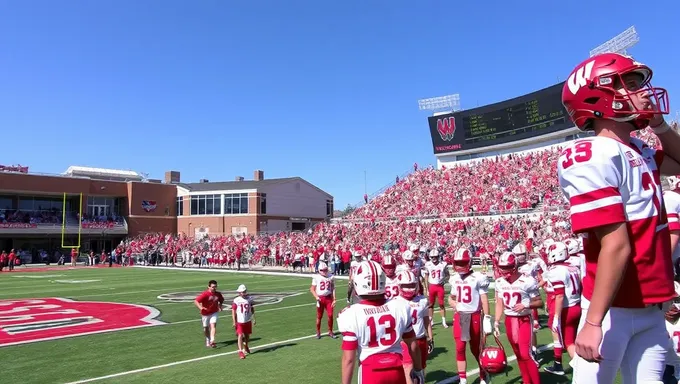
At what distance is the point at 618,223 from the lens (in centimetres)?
220

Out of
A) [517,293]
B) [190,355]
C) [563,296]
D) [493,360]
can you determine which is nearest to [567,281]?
[563,296]

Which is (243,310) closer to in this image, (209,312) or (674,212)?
(209,312)

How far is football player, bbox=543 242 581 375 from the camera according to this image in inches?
292

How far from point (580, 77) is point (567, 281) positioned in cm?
580

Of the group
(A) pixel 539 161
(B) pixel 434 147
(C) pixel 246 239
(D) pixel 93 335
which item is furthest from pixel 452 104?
(D) pixel 93 335

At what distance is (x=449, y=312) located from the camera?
1523cm

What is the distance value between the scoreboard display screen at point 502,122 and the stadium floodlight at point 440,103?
6.85 metres

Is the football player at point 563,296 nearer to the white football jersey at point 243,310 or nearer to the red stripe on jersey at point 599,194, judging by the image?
the red stripe on jersey at point 599,194

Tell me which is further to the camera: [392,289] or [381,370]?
[392,289]

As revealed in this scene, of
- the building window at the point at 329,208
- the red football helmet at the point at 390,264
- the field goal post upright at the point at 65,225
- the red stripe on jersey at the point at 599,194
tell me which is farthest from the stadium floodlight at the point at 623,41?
the field goal post upright at the point at 65,225

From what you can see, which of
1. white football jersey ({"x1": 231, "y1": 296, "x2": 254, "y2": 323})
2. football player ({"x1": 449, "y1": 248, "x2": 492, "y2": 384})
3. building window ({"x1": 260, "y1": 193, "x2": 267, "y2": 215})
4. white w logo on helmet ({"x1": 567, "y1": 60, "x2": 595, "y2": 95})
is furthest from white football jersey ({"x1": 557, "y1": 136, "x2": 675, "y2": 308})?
building window ({"x1": 260, "y1": 193, "x2": 267, "y2": 215})

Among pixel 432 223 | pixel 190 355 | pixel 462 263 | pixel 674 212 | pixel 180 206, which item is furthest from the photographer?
pixel 180 206

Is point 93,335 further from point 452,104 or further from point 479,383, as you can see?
point 452,104

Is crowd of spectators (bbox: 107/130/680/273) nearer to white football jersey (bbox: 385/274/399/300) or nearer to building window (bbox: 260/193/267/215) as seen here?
building window (bbox: 260/193/267/215)
